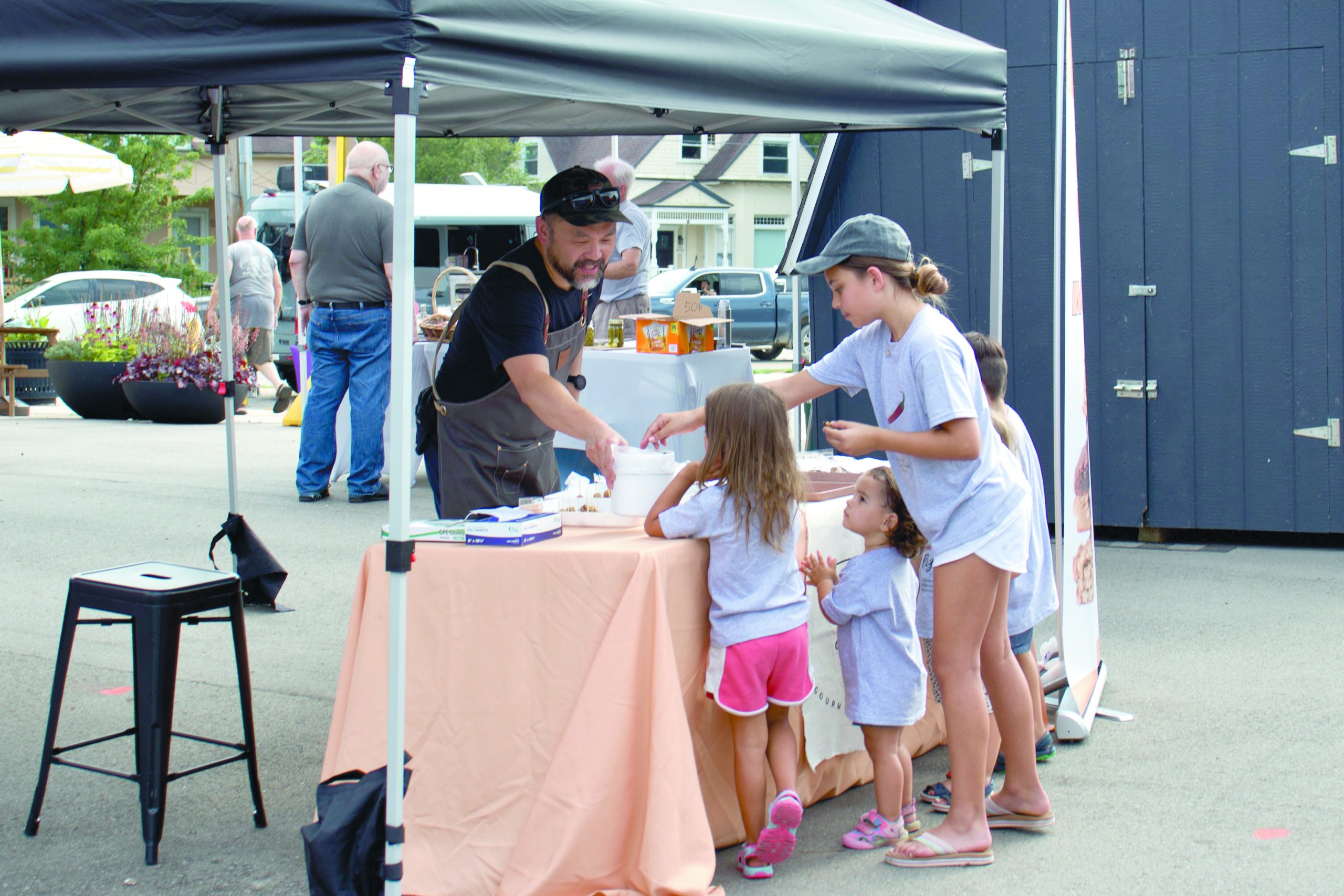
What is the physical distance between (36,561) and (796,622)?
5.33 metres

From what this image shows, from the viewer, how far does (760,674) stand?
3.33 metres

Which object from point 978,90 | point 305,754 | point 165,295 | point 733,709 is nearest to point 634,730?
point 733,709

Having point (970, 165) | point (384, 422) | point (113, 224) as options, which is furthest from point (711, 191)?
point (970, 165)

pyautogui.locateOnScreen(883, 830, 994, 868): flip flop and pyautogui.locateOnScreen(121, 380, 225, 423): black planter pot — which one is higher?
pyautogui.locateOnScreen(121, 380, 225, 423): black planter pot

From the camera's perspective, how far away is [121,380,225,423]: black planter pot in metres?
12.5

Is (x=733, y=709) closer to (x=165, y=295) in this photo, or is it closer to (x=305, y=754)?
(x=305, y=754)

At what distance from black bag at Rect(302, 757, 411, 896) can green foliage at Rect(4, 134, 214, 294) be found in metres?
22.9

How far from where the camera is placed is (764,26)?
3.70 m

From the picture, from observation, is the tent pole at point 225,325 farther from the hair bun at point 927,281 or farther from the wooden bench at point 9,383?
the wooden bench at point 9,383

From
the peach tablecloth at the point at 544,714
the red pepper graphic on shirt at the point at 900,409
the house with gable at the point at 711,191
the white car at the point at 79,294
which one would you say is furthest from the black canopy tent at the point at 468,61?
the house with gable at the point at 711,191

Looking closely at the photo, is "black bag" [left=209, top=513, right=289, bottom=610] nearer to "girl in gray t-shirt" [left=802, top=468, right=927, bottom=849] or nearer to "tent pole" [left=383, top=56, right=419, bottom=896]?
"tent pole" [left=383, top=56, right=419, bottom=896]

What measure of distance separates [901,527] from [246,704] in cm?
192

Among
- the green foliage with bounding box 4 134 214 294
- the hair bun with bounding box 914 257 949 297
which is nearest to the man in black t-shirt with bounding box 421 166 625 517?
the hair bun with bounding box 914 257 949 297

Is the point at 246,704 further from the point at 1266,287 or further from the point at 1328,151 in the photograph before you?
the point at 1328,151
